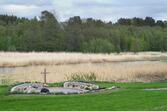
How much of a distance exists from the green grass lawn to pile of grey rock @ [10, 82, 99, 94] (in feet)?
2.00

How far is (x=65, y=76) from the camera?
92.1 feet

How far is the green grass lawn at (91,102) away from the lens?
14227 mm

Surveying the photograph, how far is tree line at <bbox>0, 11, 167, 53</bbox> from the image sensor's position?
243 ft

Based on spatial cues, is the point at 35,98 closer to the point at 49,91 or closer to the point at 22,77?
the point at 49,91

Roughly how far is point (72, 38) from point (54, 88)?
6171cm

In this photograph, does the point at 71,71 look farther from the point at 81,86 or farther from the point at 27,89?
the point at 27,89

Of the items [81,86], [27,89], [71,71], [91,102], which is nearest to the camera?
[91,102]

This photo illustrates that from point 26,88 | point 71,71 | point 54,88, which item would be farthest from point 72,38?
point 26,88

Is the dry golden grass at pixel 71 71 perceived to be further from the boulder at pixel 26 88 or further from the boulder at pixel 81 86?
the boulder at pixel 26 88

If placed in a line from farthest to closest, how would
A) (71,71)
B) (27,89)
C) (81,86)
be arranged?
(71,71), (81,86), (27,89)

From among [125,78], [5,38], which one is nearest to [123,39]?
[5,38]

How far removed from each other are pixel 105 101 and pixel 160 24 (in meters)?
130

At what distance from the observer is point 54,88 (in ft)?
62.9

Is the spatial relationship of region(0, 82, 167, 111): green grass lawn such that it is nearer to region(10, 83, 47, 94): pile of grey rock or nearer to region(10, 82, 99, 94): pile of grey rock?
region(10, 83, 47, 94): pile of grey rock
